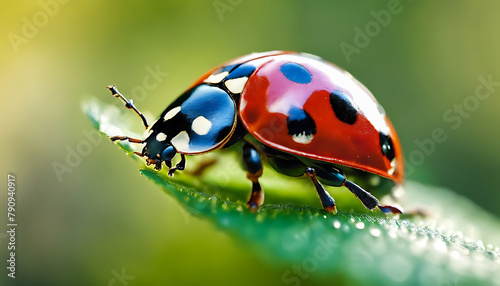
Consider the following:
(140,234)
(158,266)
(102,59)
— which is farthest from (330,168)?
(102,59)

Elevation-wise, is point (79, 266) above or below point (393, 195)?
above

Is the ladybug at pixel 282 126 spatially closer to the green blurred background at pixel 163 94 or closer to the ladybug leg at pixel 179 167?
the ladybug leg at pixel 179 167

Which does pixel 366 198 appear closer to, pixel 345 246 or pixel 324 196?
pixel 324 196

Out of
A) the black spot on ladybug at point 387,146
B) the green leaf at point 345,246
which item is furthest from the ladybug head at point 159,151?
the black spot on ladybug at point 387,146

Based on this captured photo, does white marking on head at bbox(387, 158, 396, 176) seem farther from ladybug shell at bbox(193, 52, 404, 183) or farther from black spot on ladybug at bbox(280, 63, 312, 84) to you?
black spot on ladybug at bbox(280, 63, 312, 84)

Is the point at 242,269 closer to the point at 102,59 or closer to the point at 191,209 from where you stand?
the point at 191,209

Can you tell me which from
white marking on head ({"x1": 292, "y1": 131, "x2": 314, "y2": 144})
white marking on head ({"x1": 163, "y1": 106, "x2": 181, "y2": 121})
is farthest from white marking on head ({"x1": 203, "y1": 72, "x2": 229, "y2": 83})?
white marking on head ({"x1": 292, "y1": 131, "x2": 314, "y2": 144})
